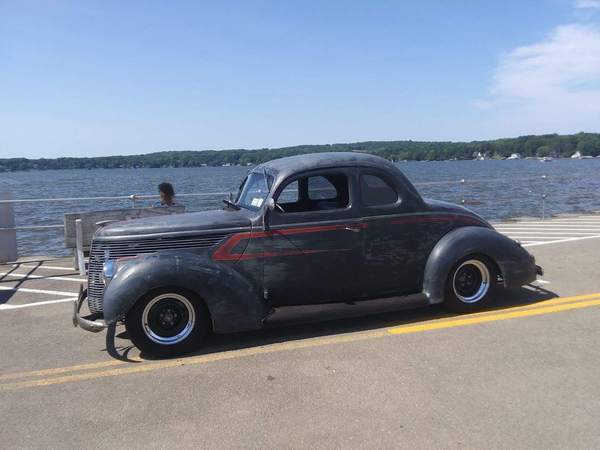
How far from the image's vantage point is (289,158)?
18.8 ft

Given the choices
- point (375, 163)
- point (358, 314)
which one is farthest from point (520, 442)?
point (375, 163)

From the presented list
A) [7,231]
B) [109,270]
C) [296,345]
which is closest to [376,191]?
[296,345]

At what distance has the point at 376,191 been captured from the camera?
5363 millimetres

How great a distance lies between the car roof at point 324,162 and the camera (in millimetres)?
5273

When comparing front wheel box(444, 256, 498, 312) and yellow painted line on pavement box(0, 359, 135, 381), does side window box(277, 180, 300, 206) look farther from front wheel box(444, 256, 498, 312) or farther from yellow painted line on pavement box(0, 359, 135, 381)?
yellow painted line on pavement box(0, 359, 135, 381)

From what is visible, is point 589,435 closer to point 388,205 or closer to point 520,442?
point 520,442

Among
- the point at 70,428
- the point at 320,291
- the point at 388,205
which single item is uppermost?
the point at 388,205

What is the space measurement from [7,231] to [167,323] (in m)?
6.07

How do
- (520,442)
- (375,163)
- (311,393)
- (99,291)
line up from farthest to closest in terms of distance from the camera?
(375,163) < (99,291) < (311,393) < (520,442)

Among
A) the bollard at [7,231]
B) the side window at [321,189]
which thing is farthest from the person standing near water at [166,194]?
the side window at [321,189]

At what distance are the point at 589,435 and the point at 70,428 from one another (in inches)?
131

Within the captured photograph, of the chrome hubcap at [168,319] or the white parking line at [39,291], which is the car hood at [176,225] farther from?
the white parking line at [39,291]

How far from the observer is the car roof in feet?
17.3

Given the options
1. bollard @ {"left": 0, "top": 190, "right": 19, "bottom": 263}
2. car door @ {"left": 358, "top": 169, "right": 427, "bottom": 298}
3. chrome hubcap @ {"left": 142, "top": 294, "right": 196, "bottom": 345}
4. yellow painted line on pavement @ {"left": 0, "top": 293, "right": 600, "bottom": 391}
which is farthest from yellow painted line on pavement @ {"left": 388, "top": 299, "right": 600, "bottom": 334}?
bollard @ {"left": 0, "top": 190, "right": 19, "bottom": 263}
